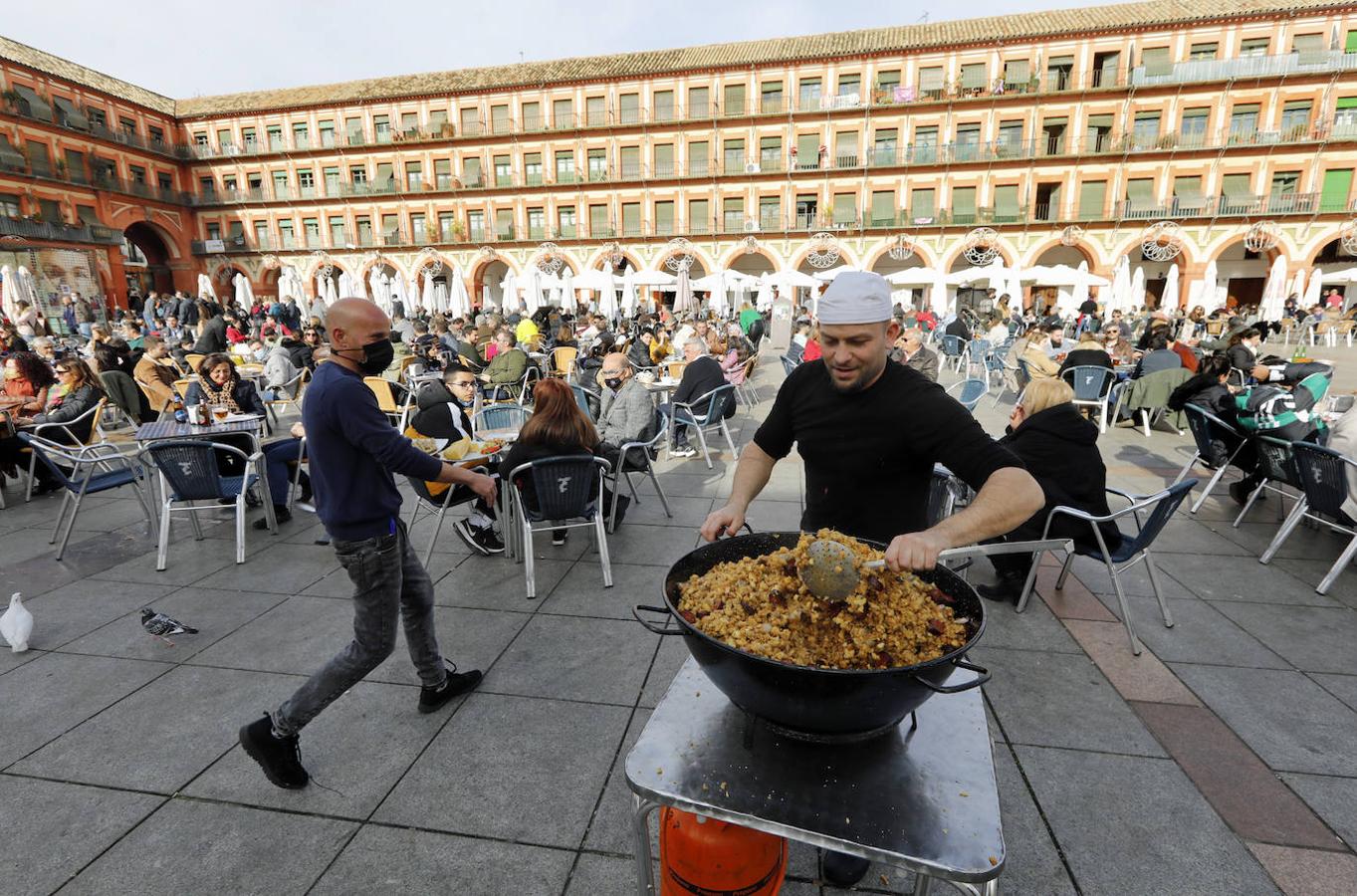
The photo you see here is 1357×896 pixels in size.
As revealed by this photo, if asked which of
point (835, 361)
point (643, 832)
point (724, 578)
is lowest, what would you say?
point (643, 832)

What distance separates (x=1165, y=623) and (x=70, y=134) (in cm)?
4344

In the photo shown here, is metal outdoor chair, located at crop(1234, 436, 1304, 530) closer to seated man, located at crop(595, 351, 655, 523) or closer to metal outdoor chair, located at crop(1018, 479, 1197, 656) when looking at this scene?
metal outdoor chair, located at crop(1018, 479, 1197, 656)

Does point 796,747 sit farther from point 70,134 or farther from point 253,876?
point 70,134

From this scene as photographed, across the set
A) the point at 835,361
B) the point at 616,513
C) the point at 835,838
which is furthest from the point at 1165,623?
the point at 616,513

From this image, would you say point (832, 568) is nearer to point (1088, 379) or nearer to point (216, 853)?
point (216, 853)

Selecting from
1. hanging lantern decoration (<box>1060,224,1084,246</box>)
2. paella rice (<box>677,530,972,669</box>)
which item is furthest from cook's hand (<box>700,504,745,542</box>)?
hanging lantern decoration (<box>1060,224,1084,246</box>)

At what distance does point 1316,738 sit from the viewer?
2508 millimetres

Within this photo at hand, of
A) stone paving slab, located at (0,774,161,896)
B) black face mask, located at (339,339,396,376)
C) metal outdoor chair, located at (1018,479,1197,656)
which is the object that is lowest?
stone paving slab, located at (0,774,161,896)

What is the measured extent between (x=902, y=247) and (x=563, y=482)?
26.7m

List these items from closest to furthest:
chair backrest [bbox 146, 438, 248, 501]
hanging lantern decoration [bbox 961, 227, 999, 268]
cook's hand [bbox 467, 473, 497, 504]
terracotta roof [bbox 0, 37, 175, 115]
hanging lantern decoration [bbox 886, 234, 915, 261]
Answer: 1. cook's hand [bbox 467, 473, 497, 504]
2. chair backrest [bbox 146, 438, 248, 501]
3. hanging lantern decoration [bbox 961, 227, 999, 268]
4. hanging lantern decoration [bbox 886, 234, 915, 261]
5. terracotta roof [bbox 0, 37, 175, 115]

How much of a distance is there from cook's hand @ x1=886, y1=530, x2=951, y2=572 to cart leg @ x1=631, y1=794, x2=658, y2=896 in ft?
2.51

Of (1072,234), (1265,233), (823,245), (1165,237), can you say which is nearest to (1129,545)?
(823,245)

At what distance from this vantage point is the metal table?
47.2 inches

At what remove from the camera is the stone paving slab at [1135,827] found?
1896mm
